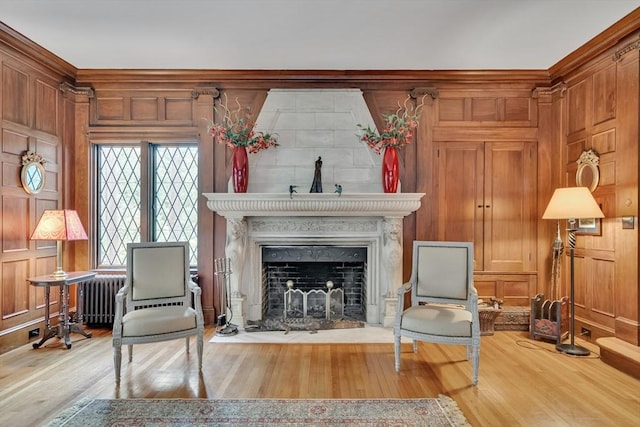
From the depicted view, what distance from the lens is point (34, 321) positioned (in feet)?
11.9

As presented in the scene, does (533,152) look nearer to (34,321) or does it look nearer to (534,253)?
(534,253)

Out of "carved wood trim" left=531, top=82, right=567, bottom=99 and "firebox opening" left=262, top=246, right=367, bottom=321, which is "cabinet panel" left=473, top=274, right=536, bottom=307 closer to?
"firebox opening" left=262, top=246, right=367, bottom=321

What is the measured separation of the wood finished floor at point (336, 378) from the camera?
92.3 inches

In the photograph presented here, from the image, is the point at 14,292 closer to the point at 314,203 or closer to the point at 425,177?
the point at 314,203

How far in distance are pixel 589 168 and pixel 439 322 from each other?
2.39 m

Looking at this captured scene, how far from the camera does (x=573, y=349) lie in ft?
10.9

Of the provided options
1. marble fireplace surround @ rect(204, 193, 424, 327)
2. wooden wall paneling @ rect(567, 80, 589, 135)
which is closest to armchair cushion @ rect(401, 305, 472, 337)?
marble fireplace surround @ rect(204, 193, 424, 327)

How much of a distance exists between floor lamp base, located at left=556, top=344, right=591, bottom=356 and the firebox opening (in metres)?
1.90

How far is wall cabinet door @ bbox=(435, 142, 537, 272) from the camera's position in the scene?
4195 millimetres

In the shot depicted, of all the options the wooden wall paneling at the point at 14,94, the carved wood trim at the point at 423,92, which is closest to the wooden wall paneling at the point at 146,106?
the wooden wall paneling at the point at 14,94

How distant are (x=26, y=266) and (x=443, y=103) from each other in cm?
466

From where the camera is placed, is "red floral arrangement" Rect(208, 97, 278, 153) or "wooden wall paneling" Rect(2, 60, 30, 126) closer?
"wooden wall paneling" Rect(2, 60, 30, 126)

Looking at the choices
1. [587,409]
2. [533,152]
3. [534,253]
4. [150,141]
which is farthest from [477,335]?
[150,141]

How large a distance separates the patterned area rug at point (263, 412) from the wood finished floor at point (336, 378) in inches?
3.9
